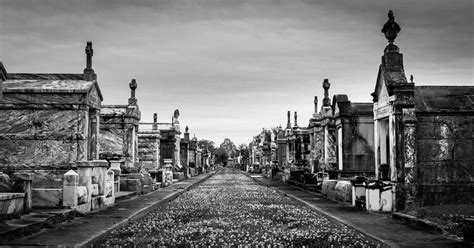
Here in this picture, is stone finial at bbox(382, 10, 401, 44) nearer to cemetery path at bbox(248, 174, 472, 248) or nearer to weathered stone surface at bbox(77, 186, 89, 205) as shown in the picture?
cemetery path at bbox(248, 174, 472, 248)

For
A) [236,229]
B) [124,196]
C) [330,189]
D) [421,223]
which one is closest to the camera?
[421,223]

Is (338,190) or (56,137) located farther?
(338,190)

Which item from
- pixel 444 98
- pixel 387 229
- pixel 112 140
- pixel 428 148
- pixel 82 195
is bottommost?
pixel 387 229

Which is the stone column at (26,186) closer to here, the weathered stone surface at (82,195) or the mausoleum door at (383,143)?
the weathered stone surface at (82,195)

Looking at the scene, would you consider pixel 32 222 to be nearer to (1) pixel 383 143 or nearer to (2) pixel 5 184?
(2) pixel 5 184

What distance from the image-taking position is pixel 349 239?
9.99 meters

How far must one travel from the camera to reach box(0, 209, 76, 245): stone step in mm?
Answer: 9016

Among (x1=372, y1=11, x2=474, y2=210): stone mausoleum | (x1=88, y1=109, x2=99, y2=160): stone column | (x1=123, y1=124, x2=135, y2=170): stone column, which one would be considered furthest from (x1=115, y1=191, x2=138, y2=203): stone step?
(x1=372, y1=11, x2=474, y2=210): stone mausoleum

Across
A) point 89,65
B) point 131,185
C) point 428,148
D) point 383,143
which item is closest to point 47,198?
point 89,65

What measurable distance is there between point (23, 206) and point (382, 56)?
1124 cm

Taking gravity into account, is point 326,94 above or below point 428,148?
above

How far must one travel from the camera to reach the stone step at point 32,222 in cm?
902

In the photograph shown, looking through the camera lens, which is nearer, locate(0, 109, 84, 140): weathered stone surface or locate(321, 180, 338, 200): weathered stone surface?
locate(0, 109, 84, 140): weathered stone surface

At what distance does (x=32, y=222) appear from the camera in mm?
10219
